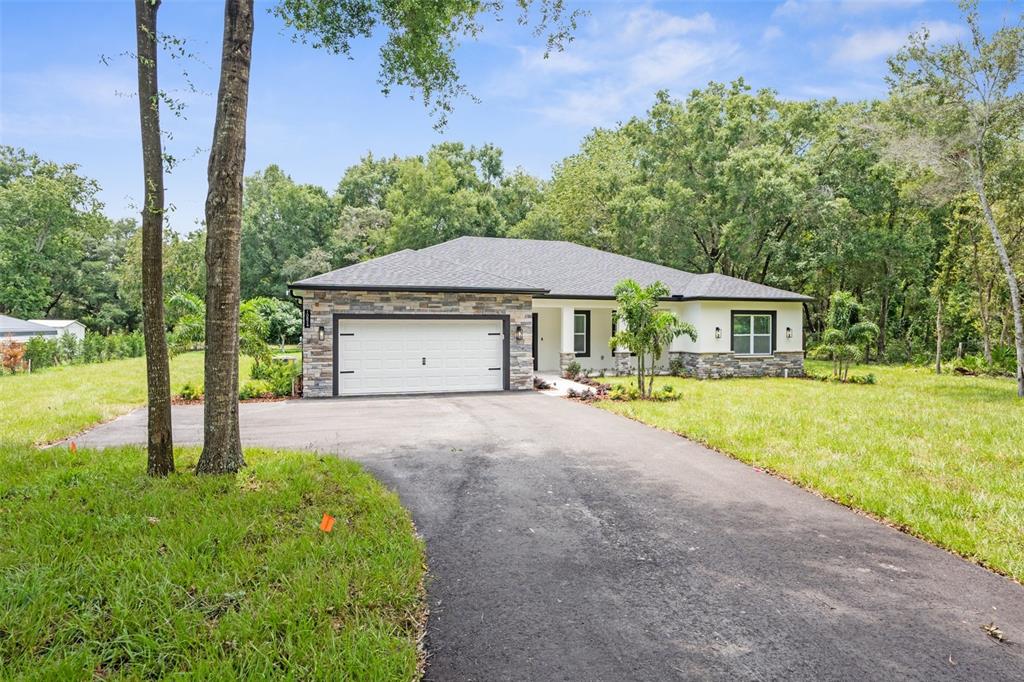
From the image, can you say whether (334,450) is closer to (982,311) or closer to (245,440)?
(245,440)

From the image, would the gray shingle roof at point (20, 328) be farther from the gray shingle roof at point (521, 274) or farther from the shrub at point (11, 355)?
the gray shingle roof at point (521, 274)

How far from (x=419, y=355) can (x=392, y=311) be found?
131 cm

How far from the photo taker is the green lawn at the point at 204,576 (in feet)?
8.42

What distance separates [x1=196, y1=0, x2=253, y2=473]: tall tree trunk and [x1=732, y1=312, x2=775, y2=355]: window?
624 inches

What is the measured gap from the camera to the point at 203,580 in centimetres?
319

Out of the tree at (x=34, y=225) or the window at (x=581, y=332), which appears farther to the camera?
the tree at (x=34, y=225)

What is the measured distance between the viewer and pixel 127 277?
119ft

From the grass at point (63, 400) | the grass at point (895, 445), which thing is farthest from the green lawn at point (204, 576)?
the grass at point (895, 445)

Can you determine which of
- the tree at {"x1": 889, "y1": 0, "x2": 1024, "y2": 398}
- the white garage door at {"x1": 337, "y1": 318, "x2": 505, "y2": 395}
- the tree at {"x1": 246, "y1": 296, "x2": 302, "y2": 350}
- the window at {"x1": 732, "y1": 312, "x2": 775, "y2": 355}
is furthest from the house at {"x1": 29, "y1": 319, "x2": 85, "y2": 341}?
the tree at {"x1": 889, "y1": 0, "x2": 1024, "y2": 398}

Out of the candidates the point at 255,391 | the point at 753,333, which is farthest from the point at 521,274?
the point at 255,391

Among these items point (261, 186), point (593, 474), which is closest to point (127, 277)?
point (261, 186)

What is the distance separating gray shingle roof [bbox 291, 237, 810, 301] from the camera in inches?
521

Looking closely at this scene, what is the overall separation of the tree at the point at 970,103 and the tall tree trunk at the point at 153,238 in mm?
16628

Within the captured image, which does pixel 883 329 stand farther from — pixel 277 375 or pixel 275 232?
pixel 275 232
